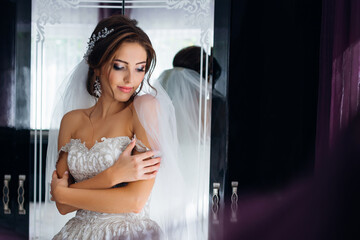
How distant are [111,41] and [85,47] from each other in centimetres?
28

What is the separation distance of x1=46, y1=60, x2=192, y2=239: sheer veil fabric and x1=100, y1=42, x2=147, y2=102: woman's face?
0.21 feet

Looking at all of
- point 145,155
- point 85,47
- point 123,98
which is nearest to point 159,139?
point 145,155

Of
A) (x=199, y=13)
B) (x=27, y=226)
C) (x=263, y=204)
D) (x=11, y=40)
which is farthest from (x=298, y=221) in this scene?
(x=11, y=40)

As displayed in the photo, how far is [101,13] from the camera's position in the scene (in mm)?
1953

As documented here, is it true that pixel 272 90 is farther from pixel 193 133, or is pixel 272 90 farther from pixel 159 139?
pixel 159 139

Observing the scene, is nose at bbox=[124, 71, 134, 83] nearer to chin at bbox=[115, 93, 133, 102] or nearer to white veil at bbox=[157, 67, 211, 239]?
chin at bbox=[115, 93, 133, 102]

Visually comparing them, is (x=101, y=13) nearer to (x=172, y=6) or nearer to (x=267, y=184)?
(x=172, y=6)

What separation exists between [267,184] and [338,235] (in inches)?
16.9

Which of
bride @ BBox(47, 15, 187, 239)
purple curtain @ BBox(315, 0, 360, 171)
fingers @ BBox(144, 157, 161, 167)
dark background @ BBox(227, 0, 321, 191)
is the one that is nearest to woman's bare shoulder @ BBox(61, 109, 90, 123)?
bride @ BBox(47, 15, 187, 239)

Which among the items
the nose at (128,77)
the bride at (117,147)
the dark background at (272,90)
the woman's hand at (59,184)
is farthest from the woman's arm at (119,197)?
the dark background at (272,90)

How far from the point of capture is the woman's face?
1.68 meters

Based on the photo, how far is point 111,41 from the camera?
5.49ft

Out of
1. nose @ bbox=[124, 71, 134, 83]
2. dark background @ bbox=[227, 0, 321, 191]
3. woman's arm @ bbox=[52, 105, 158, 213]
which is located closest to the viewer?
woman's arm @ bbox=[52, 105, 158, 213]

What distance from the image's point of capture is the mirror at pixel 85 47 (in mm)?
1953
